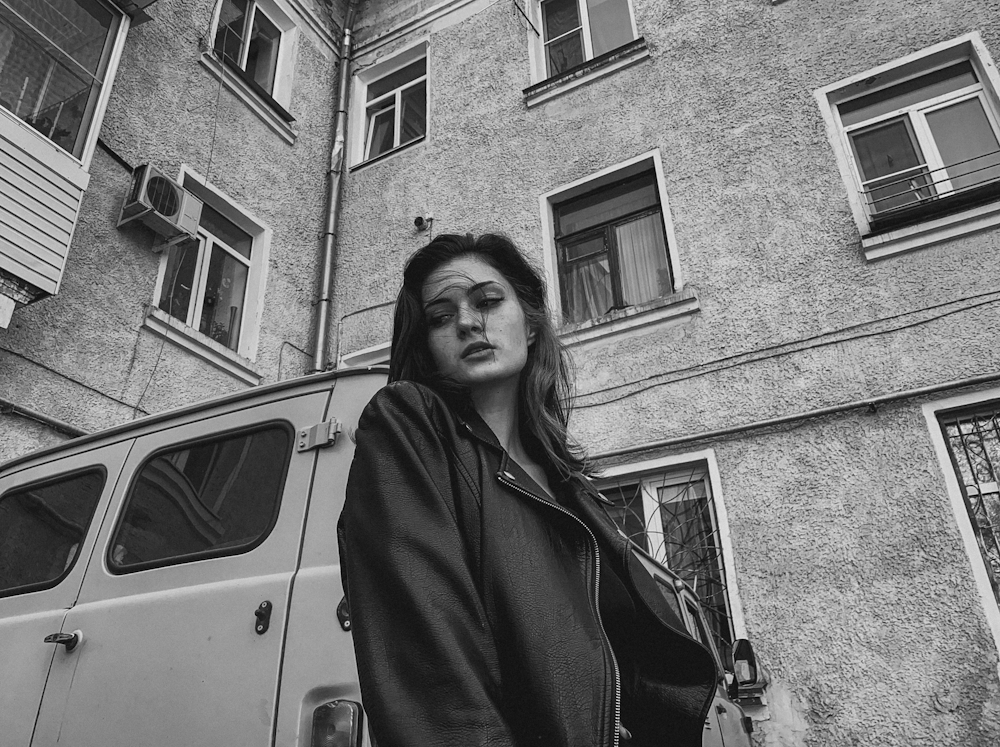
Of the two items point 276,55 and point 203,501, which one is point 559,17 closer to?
point 276,55

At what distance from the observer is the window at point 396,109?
925 cm

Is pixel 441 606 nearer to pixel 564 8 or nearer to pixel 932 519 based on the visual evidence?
pixel 932 519

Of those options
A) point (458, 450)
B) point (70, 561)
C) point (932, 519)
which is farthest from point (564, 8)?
point (458, 450)

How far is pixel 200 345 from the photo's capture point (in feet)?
22.3

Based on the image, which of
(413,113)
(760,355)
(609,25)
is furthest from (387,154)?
(760,355)

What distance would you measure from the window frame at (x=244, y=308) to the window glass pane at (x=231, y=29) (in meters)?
1.81

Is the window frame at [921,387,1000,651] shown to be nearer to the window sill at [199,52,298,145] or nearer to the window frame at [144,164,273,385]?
the window frame at [144,164,273,385]

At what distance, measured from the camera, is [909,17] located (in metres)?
6.24

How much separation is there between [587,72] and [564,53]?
2.71 ft

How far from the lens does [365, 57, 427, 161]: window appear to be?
30.3 ft

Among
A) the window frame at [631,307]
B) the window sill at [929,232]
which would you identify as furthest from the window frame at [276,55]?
the window sill at [929,232]

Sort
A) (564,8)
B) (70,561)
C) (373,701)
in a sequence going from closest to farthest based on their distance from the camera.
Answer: (373,701) < (70,561) < (564,8)

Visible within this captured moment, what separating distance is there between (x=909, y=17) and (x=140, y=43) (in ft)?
23.4

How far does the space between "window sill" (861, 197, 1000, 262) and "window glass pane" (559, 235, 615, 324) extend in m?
2.22
